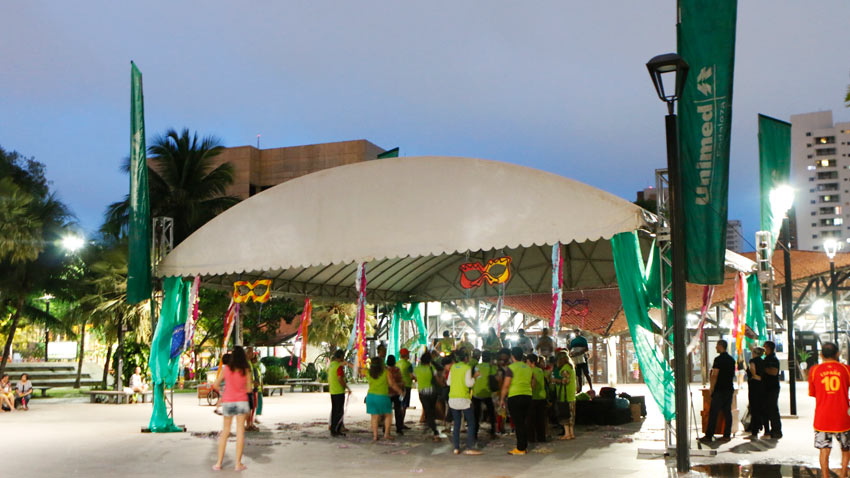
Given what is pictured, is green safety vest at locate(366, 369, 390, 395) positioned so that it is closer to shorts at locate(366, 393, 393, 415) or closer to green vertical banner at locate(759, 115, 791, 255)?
shorts at locate(366, 393, 393, 415)

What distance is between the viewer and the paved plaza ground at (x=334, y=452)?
33.2ft

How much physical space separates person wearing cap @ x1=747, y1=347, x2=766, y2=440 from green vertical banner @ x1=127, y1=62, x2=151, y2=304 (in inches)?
455

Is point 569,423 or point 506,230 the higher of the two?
point 506,230

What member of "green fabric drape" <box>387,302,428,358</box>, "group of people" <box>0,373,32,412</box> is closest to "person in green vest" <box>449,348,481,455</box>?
"green fabric drape" <box>387,302,428,358</box>

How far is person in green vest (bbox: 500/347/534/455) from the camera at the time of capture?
38.0 ft

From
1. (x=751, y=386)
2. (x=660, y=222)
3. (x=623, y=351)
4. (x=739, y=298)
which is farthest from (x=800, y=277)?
(x=660, y=222)

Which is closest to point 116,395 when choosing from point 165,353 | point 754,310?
point 165,353

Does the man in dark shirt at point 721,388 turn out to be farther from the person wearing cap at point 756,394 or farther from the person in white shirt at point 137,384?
the person in white shirt at point 137,384

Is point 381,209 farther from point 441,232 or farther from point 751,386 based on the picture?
point 751,386

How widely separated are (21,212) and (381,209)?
54.9 ft

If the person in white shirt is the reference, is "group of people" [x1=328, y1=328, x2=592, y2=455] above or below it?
above

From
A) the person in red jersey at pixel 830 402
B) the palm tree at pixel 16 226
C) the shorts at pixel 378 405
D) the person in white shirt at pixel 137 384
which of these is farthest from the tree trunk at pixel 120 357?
the person in red jersey at pixel 830 402

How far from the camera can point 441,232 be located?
1318 cm

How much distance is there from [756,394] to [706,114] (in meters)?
5.75
